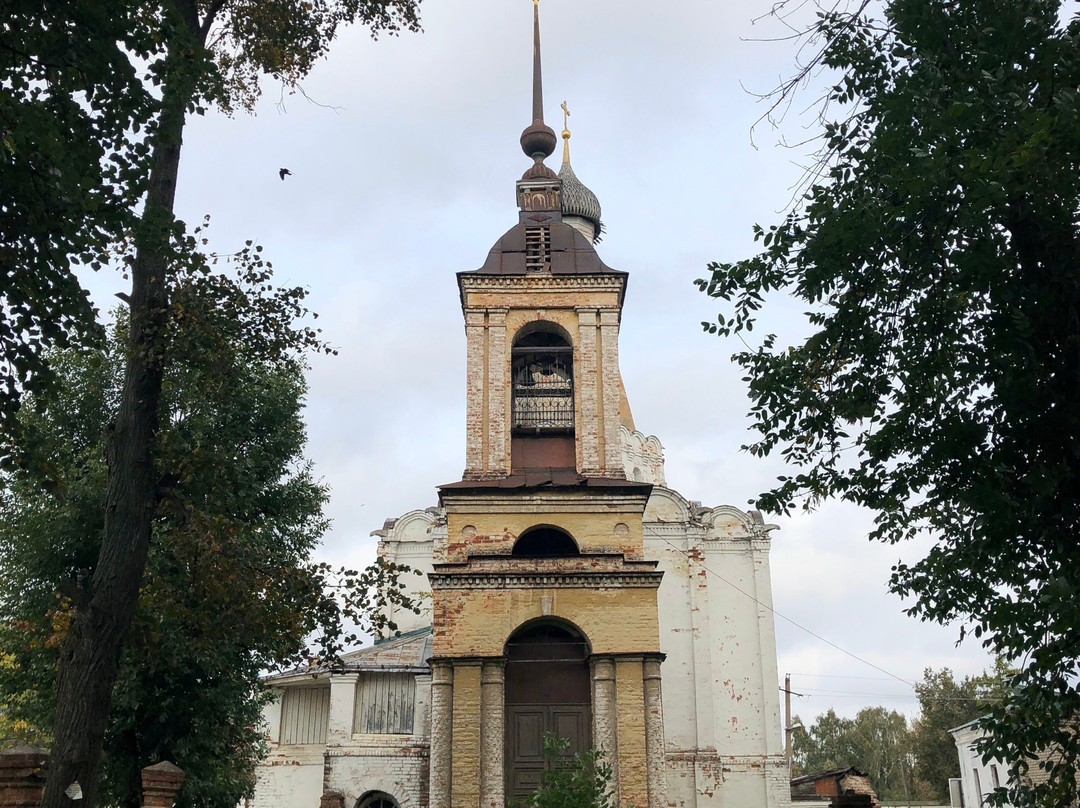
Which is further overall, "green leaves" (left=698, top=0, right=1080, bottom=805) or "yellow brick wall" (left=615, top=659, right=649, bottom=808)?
"yellow brick wall" (left=615, top=659, right=649, bottom=808)

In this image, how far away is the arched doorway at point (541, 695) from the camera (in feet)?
54.1

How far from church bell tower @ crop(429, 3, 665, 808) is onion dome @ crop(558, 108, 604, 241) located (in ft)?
50.4

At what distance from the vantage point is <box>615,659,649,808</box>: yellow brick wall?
51.0 feet

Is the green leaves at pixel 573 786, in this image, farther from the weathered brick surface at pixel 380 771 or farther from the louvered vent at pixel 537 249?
the louvered vent at pixel 537 249

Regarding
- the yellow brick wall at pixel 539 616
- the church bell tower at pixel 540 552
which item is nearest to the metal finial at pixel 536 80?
the church bell tower at pixel 540 552

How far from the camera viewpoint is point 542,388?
19391 millimetres

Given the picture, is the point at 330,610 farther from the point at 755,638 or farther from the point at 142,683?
the point at 755,638

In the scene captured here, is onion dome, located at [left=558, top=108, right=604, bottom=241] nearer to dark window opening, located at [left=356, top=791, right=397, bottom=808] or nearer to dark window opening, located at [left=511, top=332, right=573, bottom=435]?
dark window opening, located at [left=511, top=332, right=573, bottom=435]

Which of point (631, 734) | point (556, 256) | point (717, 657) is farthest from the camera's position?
point (717, 657)

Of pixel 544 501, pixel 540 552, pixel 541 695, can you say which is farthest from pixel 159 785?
pixel 540 552

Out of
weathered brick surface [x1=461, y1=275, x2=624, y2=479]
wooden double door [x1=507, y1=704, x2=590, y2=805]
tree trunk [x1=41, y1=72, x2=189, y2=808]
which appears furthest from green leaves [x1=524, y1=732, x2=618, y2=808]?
weathered brick surface [x1=461, y1=275, x2=624, y2=479]

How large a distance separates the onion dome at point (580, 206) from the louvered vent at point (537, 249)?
15864 mm

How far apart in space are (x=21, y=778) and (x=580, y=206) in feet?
101

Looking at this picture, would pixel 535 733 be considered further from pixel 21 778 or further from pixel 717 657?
pixel 21 778
